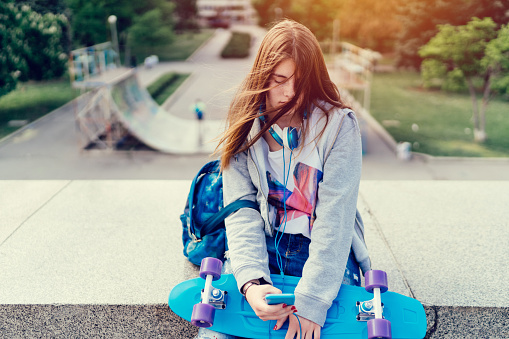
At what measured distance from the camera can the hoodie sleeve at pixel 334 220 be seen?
1.26 metres

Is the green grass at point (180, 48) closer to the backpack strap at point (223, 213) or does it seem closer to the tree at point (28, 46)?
the tree at point (28, 46)

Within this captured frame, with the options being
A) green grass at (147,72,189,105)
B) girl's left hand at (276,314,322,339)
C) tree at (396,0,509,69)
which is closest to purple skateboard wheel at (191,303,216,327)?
girl's left hand at (276,314,322,339)

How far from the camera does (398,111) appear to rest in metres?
16.3

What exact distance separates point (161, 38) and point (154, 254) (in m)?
13.9

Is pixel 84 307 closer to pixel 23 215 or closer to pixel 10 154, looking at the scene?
pixel 23 215

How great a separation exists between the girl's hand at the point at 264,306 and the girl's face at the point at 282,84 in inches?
20.6

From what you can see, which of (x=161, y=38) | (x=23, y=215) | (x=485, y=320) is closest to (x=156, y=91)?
(x=161, y=38)

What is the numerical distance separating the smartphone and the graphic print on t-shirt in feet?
0.93

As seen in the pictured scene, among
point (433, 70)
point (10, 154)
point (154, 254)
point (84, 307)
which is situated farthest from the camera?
point (433, 70)

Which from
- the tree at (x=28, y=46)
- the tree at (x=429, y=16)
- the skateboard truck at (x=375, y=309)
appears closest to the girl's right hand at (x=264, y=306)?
the skateboard truck at (x=375, y=309)

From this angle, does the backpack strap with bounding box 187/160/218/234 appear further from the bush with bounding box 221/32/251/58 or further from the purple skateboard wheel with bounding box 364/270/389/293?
the bush with bounding box 221/32/251/58

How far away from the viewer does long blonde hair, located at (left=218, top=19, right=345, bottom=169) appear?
1274 millimetres

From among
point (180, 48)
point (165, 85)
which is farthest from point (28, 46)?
point (165, 85)

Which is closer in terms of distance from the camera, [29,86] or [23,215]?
[23,215]
